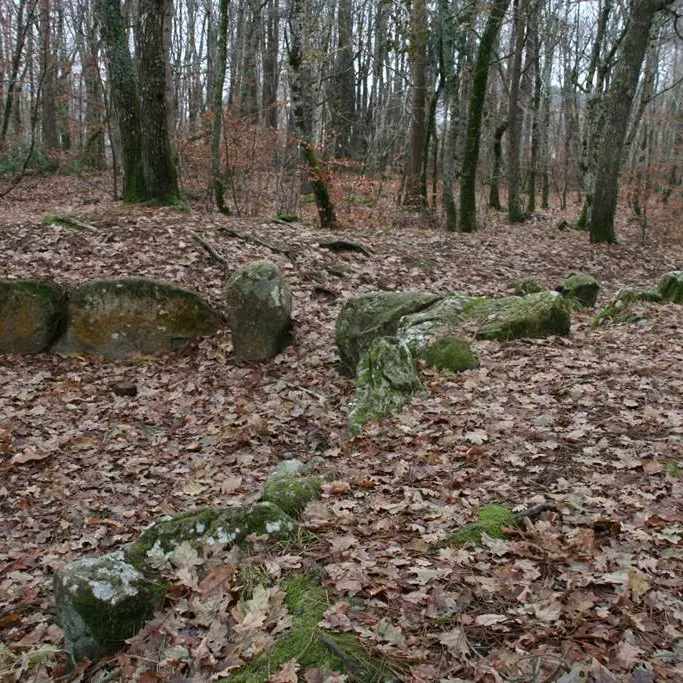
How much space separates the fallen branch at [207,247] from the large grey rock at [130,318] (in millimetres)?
1420

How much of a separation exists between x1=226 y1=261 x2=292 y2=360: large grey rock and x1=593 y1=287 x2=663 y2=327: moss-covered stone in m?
4.53

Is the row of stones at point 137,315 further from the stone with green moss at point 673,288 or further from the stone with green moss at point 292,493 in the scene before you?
the stone with green moss at point 673,288

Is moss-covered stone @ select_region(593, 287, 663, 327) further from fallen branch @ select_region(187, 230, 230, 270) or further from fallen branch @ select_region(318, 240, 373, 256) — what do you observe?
fallen branch @ select_region(187, 230, 230, 270)

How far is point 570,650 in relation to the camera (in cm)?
284

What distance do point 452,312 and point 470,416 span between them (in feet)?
8.80

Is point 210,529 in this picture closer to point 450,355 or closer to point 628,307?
point 450,355

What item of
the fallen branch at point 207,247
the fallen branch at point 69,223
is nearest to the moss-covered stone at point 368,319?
the fallen branch at point 207,247

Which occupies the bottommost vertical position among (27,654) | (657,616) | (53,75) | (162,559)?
(27,654)

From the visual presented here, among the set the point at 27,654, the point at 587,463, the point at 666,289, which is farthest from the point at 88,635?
the point at 666,289

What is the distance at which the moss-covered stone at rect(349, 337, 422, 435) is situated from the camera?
6.52 meters

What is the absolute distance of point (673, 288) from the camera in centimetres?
975

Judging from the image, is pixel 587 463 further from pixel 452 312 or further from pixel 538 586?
pixel 452 312

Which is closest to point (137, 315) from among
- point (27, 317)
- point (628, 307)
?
point (27, 317)

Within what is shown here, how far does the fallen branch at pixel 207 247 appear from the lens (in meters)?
10.5
